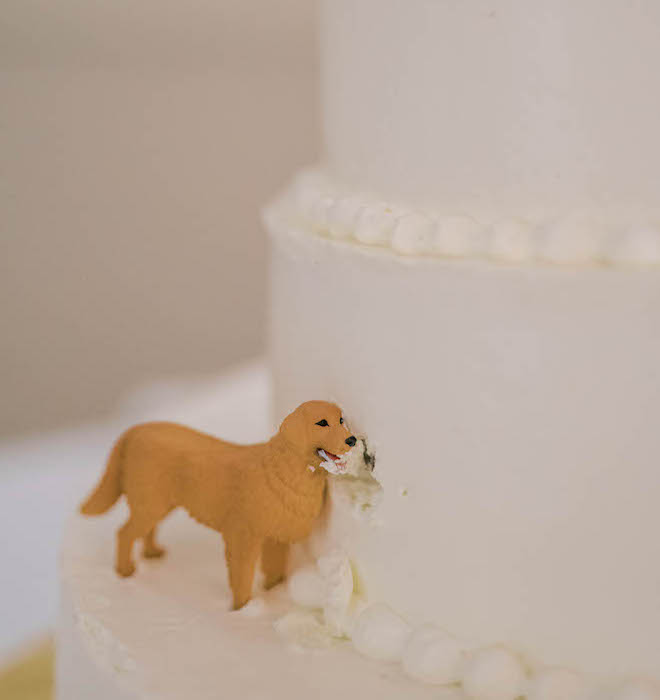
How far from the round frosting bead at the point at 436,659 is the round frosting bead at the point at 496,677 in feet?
0.08

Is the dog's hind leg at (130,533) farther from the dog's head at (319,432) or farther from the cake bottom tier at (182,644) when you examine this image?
the dog's head at (319,432)

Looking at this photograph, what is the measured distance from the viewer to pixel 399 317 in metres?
1.02

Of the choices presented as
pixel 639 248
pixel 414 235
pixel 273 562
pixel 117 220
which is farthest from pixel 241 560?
pixel 117 220

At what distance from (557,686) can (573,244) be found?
0.42 metres

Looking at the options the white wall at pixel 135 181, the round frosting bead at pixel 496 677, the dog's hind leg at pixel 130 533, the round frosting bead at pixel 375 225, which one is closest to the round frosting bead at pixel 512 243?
the round frosting bead at pixel 375 225

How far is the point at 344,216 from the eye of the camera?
1084mm

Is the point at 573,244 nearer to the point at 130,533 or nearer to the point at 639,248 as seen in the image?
the point at 639,248

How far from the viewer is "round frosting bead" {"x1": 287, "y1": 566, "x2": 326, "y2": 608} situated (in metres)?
1.17

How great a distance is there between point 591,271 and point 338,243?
0.29 m

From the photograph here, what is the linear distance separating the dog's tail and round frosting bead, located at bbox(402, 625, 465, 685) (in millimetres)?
452

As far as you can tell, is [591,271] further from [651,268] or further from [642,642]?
[642,642]

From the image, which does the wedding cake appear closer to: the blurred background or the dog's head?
the dog's head

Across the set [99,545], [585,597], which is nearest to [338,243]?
[585,597]

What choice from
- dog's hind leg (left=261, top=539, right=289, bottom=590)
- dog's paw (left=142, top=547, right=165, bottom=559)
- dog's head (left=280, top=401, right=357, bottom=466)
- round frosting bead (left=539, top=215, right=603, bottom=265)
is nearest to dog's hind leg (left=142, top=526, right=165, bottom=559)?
dog's paw (left=142, top=547, right=165, bottom=559)
